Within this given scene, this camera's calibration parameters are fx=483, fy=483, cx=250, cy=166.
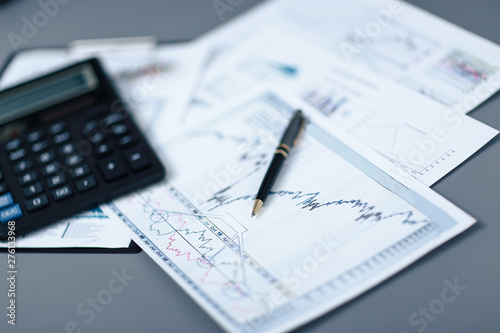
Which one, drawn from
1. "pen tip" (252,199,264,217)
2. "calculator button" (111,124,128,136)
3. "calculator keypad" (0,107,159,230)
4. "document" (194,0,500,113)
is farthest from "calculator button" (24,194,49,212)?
"document" (194,0,500,113)

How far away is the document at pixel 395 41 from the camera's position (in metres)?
0.56

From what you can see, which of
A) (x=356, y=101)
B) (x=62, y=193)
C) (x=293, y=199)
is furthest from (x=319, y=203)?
(x=62, y=193)

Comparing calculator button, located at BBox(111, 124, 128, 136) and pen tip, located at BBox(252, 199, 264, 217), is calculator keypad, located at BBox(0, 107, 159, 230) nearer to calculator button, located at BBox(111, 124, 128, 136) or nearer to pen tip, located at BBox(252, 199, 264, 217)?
calculator button, located at BBox(111, 124, 128, 136)

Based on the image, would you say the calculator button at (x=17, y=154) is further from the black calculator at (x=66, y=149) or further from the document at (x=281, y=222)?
the document at (x=281, y=222)

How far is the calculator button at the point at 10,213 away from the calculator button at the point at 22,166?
47 millimetres

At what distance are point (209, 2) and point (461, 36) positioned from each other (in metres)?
0.37

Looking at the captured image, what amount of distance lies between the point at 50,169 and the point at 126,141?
0.08 metres

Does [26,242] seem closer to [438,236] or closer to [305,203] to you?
[305,203]

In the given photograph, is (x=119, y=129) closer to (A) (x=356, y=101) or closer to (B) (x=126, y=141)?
(B) (x=126, y=141)

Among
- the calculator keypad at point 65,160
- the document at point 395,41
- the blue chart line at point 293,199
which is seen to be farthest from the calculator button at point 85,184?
the document at point 395,41

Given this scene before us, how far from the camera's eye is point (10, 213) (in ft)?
1.57

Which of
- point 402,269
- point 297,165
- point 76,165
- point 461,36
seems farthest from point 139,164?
point 461,36

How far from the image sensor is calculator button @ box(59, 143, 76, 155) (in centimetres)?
53

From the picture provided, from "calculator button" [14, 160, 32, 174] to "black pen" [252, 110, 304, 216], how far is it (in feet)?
0.82
